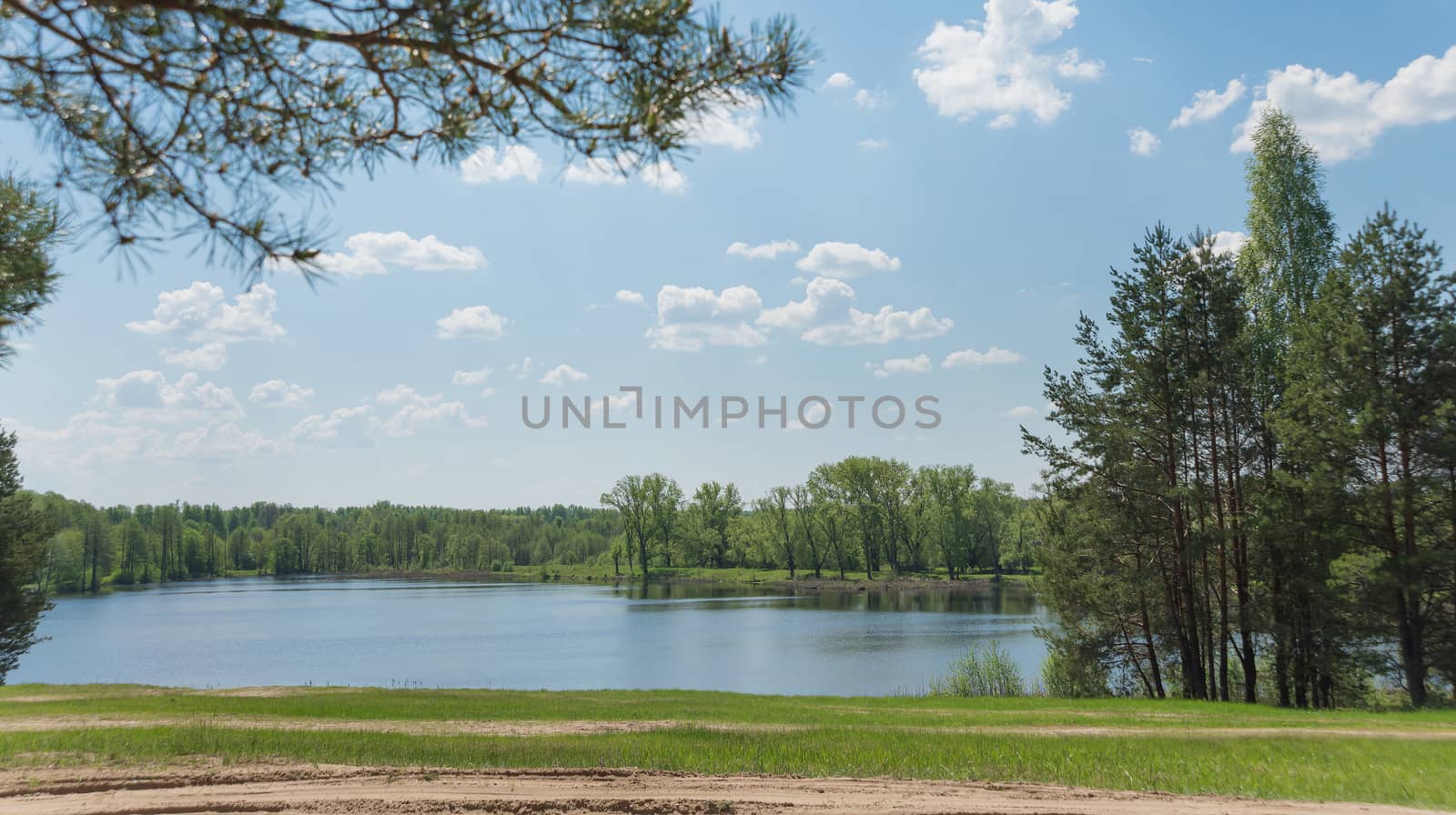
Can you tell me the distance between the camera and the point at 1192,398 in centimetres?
2047

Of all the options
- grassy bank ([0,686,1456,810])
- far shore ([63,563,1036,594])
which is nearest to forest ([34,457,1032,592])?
far shore ([63,563,1036,594])

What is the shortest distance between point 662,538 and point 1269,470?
85.3 metres

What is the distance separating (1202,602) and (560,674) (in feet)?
63.0

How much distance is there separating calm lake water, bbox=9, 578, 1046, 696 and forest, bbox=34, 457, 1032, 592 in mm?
13150

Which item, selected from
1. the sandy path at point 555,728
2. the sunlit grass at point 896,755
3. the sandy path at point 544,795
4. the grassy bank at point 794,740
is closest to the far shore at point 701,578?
the grassy bank at point 794,740

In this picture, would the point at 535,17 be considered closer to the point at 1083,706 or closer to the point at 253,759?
the point at 253,759

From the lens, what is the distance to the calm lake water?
2797 centimetres

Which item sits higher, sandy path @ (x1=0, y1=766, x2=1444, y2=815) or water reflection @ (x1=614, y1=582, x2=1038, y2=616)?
sandy path @ (x1=0, y1=766, x2=1444, y2=815)

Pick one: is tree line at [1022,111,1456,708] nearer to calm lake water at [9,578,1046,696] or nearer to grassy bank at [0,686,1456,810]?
grassy bank at [0,686,1456,810]

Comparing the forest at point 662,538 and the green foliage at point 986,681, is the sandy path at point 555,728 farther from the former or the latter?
the forest at point 662,538

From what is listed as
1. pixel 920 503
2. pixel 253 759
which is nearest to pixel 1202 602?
pixel 253 759

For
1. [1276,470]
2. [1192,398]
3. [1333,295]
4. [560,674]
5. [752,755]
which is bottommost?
[560,674]

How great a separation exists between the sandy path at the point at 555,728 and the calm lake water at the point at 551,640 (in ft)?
40.8

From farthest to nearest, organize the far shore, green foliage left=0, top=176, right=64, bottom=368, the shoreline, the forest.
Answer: the forest → the far shore → the shoreline → green foliage left=0, top=176, right=64, bottom=368
